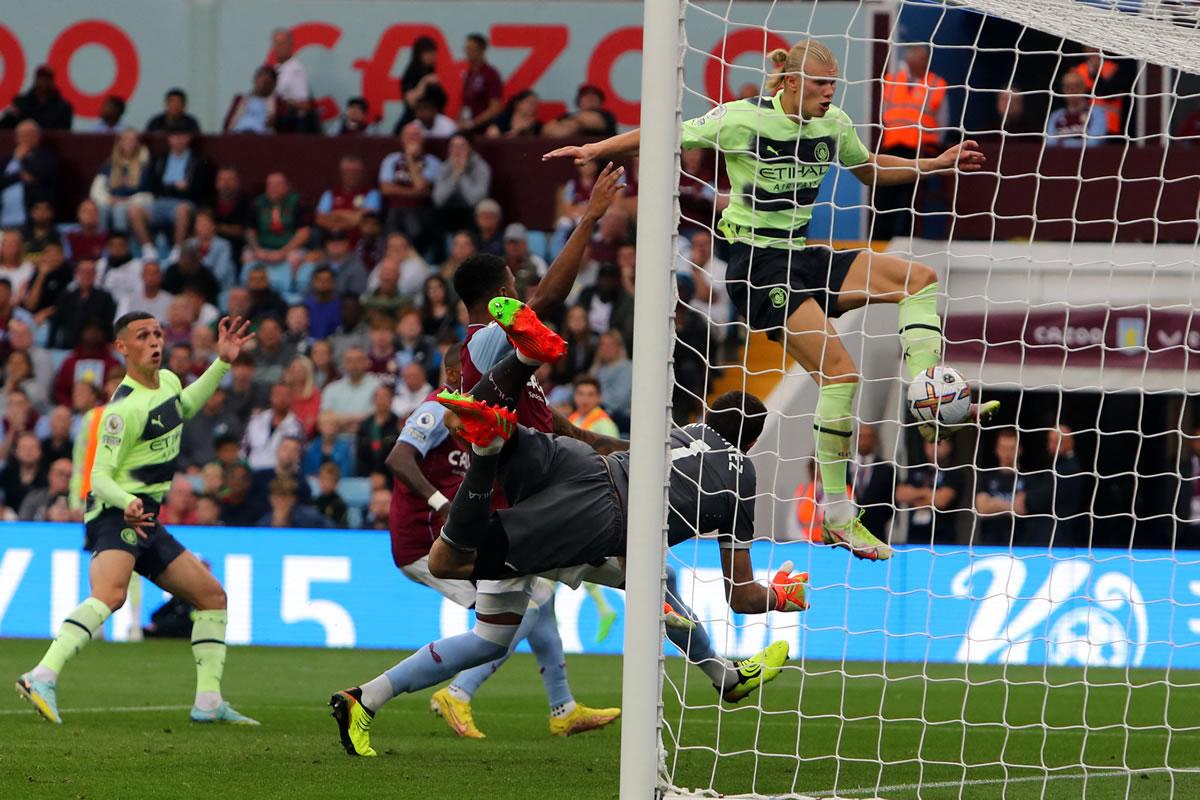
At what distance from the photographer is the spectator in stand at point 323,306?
1602 centimetres

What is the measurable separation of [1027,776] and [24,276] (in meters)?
12.5

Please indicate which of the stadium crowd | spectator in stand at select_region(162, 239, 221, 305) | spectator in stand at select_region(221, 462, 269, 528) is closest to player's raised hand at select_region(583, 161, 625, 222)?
the stadium crowd

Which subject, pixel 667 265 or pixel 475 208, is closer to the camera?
pixel 667 265

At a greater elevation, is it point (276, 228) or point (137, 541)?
point (137, 541)

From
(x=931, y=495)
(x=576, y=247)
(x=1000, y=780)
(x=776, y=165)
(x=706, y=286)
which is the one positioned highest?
(x=776, y=165)

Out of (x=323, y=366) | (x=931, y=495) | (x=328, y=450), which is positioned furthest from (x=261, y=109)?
(x=931, y=495)

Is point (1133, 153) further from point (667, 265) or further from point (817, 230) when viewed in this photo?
point (667, 265)

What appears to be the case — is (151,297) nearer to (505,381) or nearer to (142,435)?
(142,435)

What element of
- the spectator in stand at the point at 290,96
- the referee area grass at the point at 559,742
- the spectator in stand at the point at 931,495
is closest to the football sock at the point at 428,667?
the referee area grass at the point at 559,742

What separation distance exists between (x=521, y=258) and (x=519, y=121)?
2008 mm

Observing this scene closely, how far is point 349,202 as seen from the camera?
16.7 metres

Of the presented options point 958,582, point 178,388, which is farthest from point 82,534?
point 958,582

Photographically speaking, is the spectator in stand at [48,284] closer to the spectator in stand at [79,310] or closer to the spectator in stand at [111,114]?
the spectator in stand at [79,310]

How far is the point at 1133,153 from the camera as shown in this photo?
1484cm
